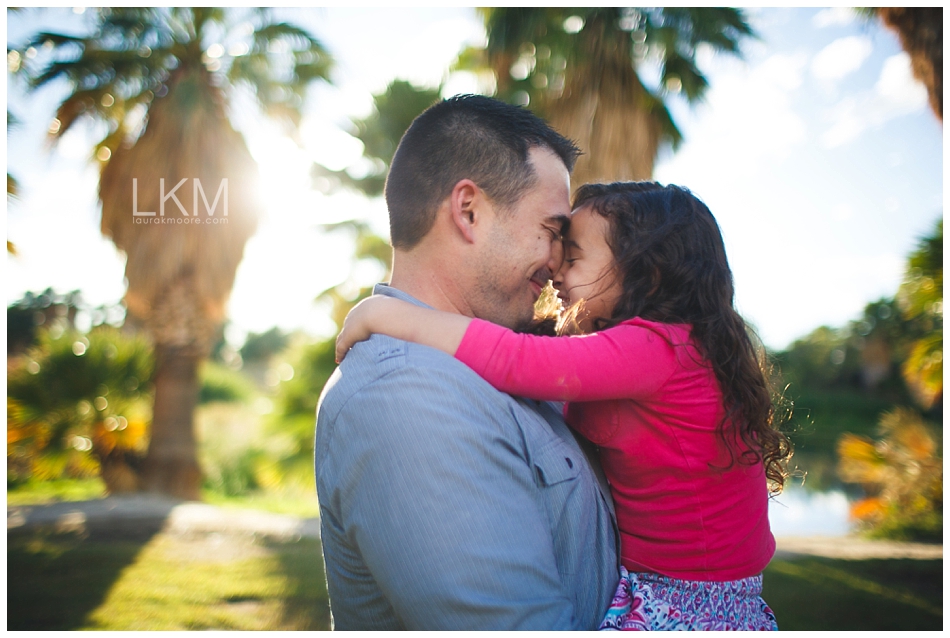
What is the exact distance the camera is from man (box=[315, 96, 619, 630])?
113cm

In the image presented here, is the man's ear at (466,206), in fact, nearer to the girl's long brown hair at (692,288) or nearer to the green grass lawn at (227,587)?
the girl's long brown hair at (692,288)

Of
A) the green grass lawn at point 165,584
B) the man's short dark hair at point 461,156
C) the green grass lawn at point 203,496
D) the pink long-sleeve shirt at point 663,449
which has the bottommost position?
the green grass lawn at point 203,496

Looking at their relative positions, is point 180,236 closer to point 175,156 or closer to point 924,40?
point 175,156

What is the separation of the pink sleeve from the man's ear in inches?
11.1

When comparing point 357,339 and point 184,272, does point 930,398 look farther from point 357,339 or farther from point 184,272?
point 184,272

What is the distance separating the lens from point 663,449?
1.59 meters

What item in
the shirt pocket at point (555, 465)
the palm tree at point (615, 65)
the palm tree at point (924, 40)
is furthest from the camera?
the palm tree at point (615, 65)

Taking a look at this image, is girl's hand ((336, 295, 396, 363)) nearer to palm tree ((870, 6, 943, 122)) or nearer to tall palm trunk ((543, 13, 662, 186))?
tall palm trunk ((543, 13, 662, 186))

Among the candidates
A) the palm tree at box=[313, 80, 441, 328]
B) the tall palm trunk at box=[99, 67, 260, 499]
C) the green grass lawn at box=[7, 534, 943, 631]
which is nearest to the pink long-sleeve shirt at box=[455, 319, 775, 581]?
the green grass lawn at box=[7, 534, 943, 631]

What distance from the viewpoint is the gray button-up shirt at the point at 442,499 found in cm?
112

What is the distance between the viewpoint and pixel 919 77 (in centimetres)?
608

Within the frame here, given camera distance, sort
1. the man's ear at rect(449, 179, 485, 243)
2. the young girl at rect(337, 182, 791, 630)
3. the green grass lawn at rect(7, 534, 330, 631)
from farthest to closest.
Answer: the green grass lawn at rect(7, 534, 330, 631) → the man's ear at rect(449, 179, 485, 243) → the young girl at rect(337, 182, 791, 630)

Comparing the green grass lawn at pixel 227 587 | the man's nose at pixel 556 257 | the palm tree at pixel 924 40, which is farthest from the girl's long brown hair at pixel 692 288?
the palm tree at pixel 924 40

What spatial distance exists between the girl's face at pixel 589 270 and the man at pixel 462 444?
0.21 feet
